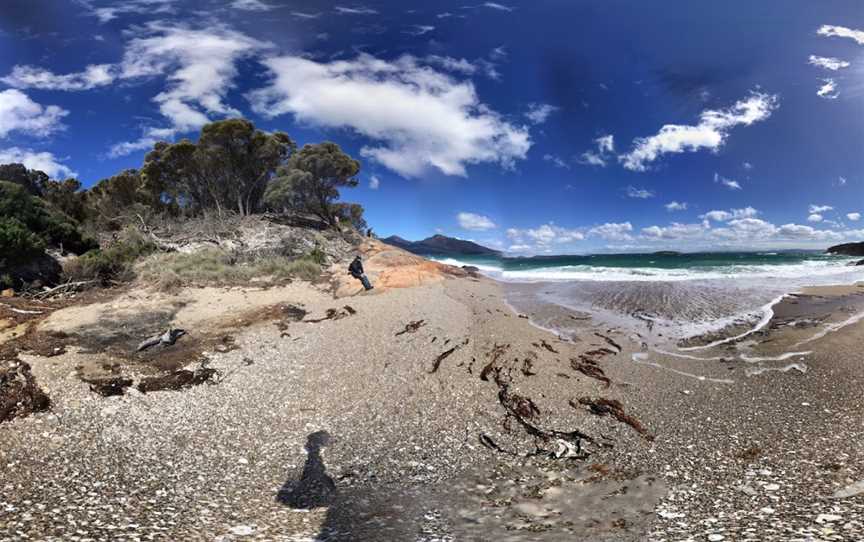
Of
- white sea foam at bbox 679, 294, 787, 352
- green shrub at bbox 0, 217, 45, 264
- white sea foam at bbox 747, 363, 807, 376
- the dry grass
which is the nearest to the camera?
white sea foam at bbox 747, 363, 807, 376

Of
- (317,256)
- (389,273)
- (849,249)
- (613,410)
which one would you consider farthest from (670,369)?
(849,249)

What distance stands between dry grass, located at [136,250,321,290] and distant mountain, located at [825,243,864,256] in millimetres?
62659

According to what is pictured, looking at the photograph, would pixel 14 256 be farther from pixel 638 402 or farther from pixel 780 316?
pixel 780 316

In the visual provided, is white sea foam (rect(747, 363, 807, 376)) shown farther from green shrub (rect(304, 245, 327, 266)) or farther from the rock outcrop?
green shrub (rect(304, 245, 327, 266))

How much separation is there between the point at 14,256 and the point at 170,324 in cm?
824

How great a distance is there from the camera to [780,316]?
1343cm

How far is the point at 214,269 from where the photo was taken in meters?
16.6

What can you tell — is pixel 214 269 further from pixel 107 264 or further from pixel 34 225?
pixel 34 225

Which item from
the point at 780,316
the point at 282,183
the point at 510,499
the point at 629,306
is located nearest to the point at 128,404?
the point at 510,499

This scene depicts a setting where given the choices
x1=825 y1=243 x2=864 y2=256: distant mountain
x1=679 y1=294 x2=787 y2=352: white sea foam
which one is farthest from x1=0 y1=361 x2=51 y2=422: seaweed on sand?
x1=825 y1=243 x2=864 y2=256: distant mountain

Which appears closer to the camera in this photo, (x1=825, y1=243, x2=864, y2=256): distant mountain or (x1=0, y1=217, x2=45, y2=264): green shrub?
(x1=0, y1=217, x2=45, y2=264): green shrub

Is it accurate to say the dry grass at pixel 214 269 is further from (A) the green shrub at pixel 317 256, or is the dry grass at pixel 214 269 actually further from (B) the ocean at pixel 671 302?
(B) the ocean at pixel 671 302

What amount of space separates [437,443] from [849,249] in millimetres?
74674

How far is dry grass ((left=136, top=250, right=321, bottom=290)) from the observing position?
1501 centimetres
